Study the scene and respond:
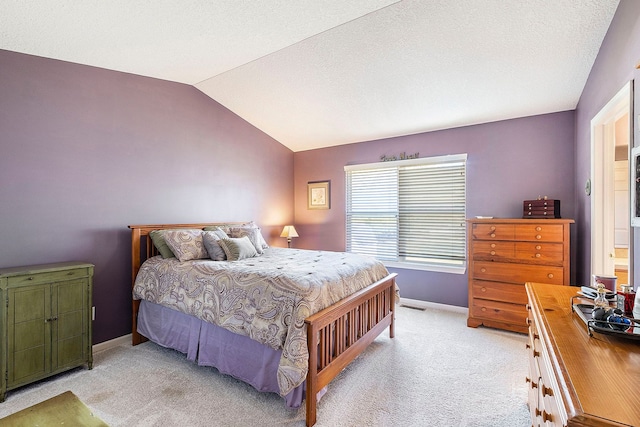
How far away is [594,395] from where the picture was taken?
719 mm

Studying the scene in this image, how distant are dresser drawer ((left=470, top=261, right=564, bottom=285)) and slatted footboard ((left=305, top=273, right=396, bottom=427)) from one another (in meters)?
1.04

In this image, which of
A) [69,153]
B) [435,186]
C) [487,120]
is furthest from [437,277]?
→ [69,153]

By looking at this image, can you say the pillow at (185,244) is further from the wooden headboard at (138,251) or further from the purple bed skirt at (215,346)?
the purple bed skirt at (215,346)

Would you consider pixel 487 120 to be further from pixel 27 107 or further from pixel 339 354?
pixel 27 107

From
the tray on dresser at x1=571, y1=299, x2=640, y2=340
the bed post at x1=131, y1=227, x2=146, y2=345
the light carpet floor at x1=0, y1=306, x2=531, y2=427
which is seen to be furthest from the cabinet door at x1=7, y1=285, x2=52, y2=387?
the tray on dresser at x1=571, y1=299, x2=640, y2=340

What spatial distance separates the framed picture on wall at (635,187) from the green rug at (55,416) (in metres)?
2.61

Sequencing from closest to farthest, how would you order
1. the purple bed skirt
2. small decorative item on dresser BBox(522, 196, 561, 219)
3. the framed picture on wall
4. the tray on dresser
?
the tray on dresser < the framed picture on wall < the purple bed skirt < small decorative item on dresser BBox(522, 196, 561, 219)

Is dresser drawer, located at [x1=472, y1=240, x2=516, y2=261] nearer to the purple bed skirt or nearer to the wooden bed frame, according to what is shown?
the wooden bed frame

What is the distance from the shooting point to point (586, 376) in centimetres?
80

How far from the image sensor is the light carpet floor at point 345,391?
1.90 metres

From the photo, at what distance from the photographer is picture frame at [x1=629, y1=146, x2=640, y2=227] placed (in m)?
1.52

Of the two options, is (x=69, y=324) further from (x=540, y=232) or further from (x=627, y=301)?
(x=540, y=232)

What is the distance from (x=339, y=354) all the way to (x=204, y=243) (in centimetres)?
177

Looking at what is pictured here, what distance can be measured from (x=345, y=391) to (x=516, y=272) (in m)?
2.17
